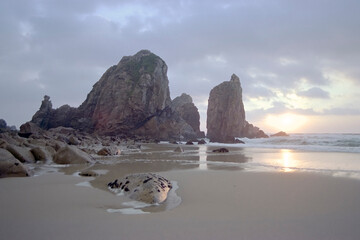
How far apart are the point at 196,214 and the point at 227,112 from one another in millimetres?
68619

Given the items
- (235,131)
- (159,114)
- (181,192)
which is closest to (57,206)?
(181,192)

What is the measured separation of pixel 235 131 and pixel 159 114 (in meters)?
24.6

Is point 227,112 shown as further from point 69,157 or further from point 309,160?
point 69,157

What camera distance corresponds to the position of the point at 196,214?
3318 millimetres

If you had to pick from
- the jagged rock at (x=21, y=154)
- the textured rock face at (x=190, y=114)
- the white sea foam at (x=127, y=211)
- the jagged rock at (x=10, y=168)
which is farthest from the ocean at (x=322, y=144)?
the textured rock face at (x=190, y=114)

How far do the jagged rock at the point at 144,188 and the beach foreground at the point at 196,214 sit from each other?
0.30m

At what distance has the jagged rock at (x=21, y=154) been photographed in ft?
27.5

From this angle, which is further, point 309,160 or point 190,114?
point 190,114

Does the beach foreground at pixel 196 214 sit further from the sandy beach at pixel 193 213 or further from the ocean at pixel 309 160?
the ocean at pixel 309 160

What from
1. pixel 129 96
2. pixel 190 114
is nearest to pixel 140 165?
pixel 129 96

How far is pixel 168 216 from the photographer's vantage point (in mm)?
3213

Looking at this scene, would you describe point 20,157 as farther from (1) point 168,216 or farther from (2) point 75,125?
(2) point 75,125

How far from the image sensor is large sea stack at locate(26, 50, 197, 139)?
2096 inches

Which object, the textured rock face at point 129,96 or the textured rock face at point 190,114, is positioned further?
the textured rock face at point 190,114
